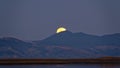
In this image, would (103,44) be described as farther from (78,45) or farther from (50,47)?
(50,47)

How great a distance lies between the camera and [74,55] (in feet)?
14.6

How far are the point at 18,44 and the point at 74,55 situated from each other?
120 centimetres

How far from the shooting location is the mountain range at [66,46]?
441cm

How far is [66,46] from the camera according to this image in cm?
480

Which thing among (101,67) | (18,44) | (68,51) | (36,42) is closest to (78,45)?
(68,51)

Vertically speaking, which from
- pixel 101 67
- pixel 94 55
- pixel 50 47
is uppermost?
pixel 50 47

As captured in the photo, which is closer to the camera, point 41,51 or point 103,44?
point 41,51

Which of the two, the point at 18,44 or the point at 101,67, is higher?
the point at 18,44

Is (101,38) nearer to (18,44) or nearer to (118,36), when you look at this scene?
(118,36)

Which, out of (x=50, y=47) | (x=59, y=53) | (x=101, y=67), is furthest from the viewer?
(x=50, y=47)

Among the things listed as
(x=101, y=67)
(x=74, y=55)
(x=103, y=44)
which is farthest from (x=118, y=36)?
(x=101, y=67)

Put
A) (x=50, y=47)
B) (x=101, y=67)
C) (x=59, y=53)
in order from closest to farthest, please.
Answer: (x=101, y=67) → (x=59, y=53) → (x=50, y=47)

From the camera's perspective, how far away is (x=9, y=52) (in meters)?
4.41

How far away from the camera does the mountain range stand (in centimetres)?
441
